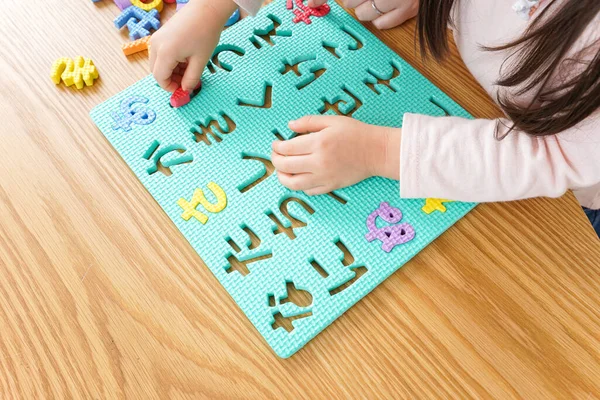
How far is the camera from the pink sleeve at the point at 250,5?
0.71 m

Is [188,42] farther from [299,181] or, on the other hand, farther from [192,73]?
[299,181]

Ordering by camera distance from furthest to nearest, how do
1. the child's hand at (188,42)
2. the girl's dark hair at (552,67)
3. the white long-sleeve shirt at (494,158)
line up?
the child's hand at (188,42), the white long-sleeve shirt at (494,158), the girl's dark hair at (552,67)

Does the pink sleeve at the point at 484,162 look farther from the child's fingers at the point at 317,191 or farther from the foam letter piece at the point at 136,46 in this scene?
the foam letter piece at the point at 136,46

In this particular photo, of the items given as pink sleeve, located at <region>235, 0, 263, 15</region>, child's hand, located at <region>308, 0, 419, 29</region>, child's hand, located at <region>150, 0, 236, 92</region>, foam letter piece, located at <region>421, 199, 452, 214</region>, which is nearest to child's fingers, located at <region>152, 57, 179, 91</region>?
child's hand, located at <region>150, 0, 236, 92</region>

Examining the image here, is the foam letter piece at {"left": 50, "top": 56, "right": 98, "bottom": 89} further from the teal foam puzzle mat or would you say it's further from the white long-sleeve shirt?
the white long-sleeve shirt

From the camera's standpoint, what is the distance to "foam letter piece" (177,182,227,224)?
625 mm

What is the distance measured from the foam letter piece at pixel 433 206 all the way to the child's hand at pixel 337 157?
0.05 meters

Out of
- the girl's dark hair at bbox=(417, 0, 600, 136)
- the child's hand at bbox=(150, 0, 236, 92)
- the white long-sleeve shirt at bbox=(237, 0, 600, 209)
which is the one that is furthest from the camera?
the child's hand at bbox=(150, 0, 236, 92)

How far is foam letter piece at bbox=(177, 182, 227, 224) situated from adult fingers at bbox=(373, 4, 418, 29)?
0.32 meters

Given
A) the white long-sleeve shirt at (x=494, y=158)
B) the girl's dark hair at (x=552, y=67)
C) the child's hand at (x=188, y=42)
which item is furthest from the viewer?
the child's hand at (x=188, y=42)

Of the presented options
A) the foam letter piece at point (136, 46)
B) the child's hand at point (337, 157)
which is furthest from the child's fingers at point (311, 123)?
the foam letter piece at point (136, 46)

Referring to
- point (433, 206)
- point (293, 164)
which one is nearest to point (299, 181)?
point (293, 164)

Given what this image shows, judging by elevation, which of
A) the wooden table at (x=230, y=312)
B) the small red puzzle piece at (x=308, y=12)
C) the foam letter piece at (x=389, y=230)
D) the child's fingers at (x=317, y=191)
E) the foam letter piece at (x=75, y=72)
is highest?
the small red puzzle piece at (x=308, y=12)

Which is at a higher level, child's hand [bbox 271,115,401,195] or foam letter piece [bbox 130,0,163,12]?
foam letter piece [bbox 130,0,163,12]
